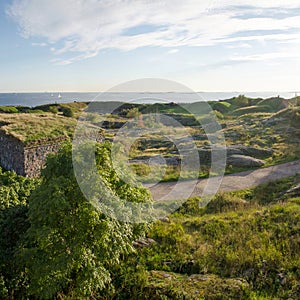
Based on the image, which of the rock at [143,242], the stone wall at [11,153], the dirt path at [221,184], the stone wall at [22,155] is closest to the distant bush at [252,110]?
the dirt path at [221,184]

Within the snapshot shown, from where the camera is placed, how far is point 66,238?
6.42 meters

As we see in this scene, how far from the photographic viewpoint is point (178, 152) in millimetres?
27297

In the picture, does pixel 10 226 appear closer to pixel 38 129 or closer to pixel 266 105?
pixel 38 129

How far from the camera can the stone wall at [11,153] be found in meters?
15.4

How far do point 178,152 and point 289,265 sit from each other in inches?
760

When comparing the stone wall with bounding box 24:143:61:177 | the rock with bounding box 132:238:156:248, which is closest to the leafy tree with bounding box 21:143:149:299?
the rock with bounding box 132:238:156:248

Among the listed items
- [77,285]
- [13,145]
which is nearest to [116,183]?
[77,285]

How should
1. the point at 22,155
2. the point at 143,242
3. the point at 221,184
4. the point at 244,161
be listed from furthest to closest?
the point at 244,161
the point at 221,184
the point at 22,155
the point at 143,242

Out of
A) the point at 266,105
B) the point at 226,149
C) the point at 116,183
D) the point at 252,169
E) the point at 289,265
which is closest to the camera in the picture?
the point at 116,183

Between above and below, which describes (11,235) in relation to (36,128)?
below

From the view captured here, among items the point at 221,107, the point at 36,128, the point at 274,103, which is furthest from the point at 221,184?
the point at 221,107

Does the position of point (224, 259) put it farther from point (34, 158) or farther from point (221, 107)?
point (221, 107)

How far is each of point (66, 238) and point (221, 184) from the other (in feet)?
43.8

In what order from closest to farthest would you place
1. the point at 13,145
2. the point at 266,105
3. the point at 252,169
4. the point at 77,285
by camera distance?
the point at 77,285, the point at 13,145, the point at 252,169, the point at 266,105
